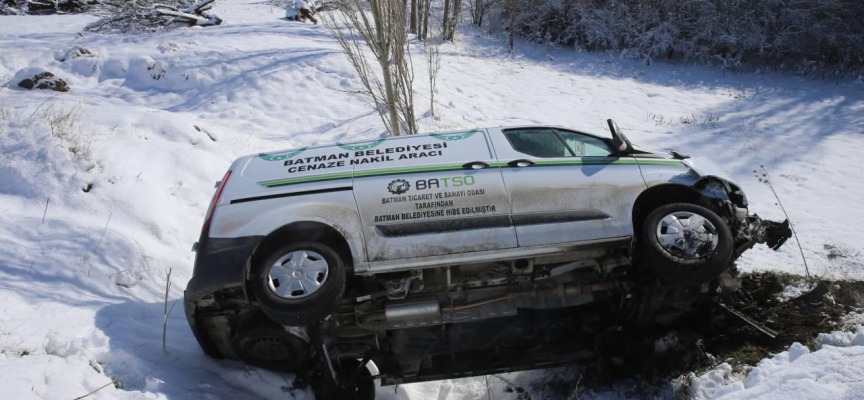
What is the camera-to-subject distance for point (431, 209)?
4441 mm

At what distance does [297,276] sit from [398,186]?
105 centimetres

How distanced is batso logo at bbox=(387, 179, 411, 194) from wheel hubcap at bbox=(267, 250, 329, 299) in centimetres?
78

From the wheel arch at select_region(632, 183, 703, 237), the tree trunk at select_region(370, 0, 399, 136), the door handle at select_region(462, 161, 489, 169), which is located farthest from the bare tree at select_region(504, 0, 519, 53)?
the door handle at select_region(462, 161, 489, 169)

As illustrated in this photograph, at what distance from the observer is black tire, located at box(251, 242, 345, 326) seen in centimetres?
409

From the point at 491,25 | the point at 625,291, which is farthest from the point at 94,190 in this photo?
the point at 491,25

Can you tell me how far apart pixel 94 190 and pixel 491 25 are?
52.7ft

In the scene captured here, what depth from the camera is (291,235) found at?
14.8ft

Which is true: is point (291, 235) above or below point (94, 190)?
above

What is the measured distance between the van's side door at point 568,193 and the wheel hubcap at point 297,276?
1573 mm

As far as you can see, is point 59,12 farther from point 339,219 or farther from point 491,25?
point 339,219

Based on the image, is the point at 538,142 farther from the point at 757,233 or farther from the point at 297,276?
the point at 297,276

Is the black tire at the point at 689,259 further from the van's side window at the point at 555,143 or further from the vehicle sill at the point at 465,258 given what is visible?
the van's side window at the point at 555,143

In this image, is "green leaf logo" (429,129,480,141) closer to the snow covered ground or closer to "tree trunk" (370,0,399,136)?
the snow covered ground

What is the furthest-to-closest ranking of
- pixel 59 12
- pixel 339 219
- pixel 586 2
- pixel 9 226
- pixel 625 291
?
1. pixel 586 2
2. pixel 59 12
3. pixel 9 226
4. pixel 625 291
5. pixel 339 219
